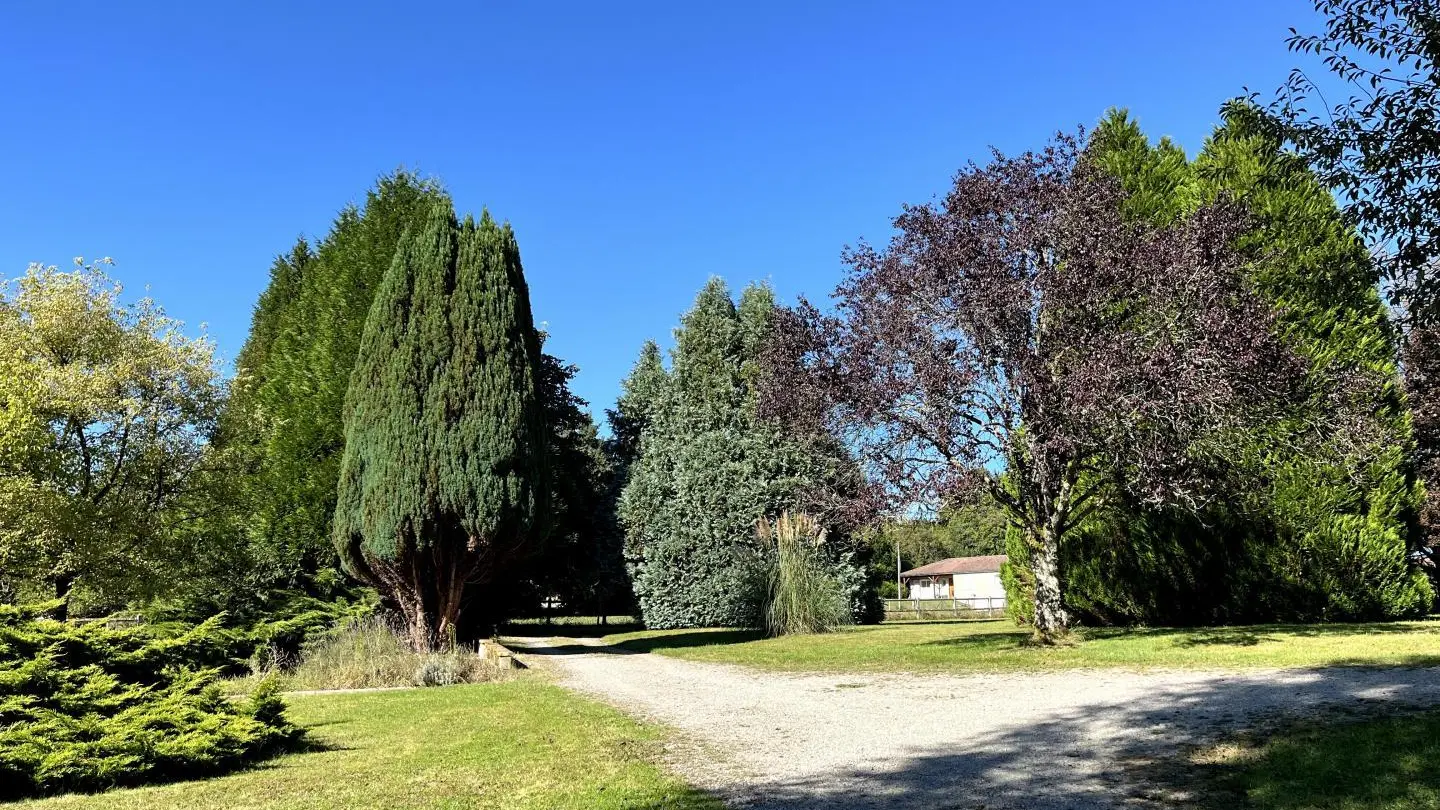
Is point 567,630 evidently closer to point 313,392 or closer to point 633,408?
point 633,408

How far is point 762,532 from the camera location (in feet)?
69.5

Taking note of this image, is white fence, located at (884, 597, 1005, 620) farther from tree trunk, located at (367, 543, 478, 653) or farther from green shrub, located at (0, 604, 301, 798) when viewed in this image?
green shrub, located at (0, 604, 301, 798)

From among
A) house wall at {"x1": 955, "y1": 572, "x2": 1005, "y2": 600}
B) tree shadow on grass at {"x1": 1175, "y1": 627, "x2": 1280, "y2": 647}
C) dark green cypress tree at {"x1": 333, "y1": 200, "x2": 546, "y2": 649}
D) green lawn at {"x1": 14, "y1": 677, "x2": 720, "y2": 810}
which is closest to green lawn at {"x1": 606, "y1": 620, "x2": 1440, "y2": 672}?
tree shadow on grass at {"x1": 1175, "y1": 627, "x2": 1280, "y2": 647}

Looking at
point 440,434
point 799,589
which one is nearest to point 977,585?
point 799,589

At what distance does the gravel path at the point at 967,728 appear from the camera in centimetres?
511

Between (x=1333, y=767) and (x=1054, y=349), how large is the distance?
880cm

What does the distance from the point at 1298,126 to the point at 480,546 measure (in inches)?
484

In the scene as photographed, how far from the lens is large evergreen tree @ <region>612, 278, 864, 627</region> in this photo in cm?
2356

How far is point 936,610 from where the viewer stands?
36.7m

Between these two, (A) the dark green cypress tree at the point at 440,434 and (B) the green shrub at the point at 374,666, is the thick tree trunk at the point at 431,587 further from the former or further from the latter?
(B) the green shrub at the point at 374,666

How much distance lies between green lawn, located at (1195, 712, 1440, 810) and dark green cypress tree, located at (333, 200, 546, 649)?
1103 cm

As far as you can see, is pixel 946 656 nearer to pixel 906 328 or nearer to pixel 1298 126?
pixel 906 328

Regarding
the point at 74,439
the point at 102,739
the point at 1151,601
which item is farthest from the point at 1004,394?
the point at 74,439

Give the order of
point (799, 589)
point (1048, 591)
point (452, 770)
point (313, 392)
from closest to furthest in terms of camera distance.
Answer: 1. point (452, 770)
2. point (1048, 591)
3. point (313, 392)
4. point (799, 589)
